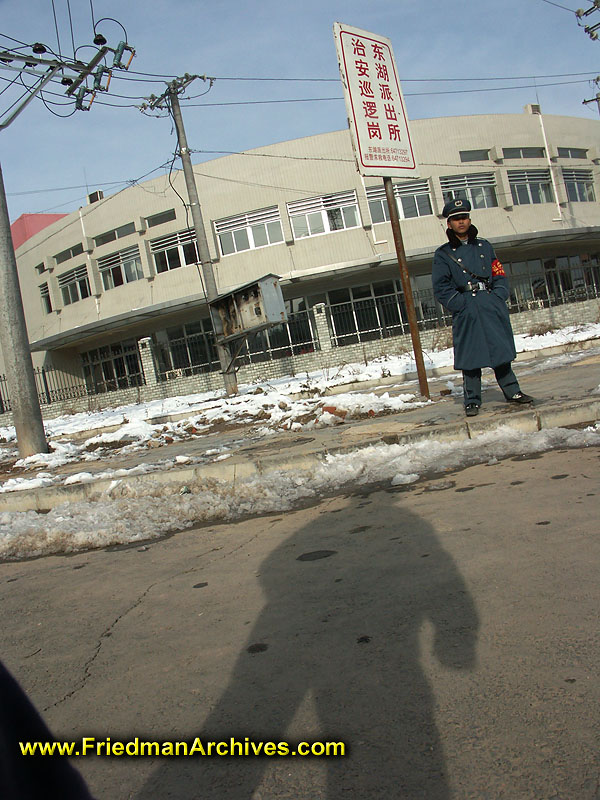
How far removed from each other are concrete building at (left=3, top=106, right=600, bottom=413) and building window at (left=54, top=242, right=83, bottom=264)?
7 cm

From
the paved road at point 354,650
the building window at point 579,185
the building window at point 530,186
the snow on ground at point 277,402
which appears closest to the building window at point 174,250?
the snow on ground at point 277,402

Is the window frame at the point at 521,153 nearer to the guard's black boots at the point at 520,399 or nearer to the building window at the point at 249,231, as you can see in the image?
the building window at the point at 249,231

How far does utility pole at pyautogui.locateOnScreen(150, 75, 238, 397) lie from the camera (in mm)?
17047

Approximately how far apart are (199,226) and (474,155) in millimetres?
16338

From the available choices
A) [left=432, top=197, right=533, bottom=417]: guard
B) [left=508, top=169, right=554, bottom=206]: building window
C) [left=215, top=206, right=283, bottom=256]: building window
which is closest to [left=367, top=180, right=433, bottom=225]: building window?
[left=215, top=206, right=283, bottom=256]: building window

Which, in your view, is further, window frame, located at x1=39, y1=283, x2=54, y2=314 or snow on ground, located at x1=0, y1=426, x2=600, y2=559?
window frame, located at x1=39, y1=283, x2=54, y2=314

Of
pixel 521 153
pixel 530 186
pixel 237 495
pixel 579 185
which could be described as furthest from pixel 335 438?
pixel 579 185

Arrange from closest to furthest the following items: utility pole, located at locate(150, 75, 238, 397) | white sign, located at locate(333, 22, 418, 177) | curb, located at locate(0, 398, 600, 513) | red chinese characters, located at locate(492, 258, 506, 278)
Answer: curb, located at locate(0, 398, 600, 513) < red chinese characters, located at locate(492, 258, 506, 278) < white sign, located at locate(333, 22, 418, 177) < utility pole, located at locate(150, 75, 238, 397)

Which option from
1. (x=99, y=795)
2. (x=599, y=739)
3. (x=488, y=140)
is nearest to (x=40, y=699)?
(x=99, y=795)

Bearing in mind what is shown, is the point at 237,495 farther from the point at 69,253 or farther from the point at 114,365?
the point at 69,253

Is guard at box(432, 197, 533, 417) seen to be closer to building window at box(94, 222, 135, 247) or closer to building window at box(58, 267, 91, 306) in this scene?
building window at box(94, 222, 135, 247)

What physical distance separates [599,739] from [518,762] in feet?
0.70

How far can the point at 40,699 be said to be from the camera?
2289 mm

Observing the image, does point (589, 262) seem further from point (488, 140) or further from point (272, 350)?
point (272, 350)
